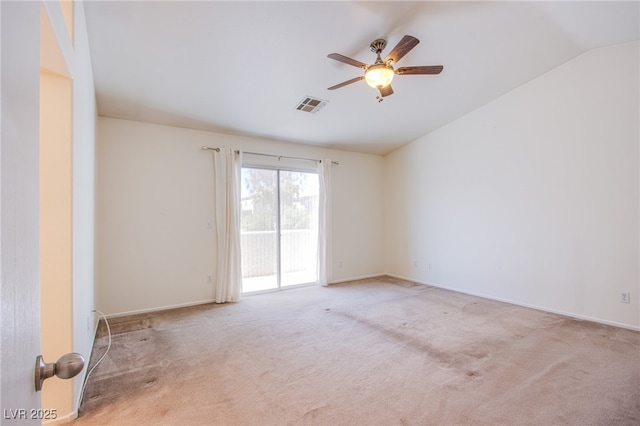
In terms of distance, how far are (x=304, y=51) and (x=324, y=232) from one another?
10.1 feet

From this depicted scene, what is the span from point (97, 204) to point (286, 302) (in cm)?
272

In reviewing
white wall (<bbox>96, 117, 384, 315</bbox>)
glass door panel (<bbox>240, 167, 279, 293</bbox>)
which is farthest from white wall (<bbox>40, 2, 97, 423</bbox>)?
glass door panel (<bbox>240, 167, 279, 293</bbox>)

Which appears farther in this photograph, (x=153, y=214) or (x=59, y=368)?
(x=153, y=214)

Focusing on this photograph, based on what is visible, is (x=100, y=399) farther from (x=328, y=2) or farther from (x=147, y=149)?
(x=328, y=2)

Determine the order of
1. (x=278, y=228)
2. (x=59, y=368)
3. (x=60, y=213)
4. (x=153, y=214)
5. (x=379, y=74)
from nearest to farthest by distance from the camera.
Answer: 1. (x=59, y=368)
2. (x=60, y=213)
3. (x=379, y=74)
4. (x=153, y=214)
5. (x=278, y=228)

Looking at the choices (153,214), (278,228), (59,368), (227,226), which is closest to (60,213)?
(59,368)

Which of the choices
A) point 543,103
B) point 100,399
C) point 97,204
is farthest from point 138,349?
point 543,103

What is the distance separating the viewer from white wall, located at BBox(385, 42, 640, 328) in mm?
3234

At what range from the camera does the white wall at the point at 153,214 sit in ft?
12.0

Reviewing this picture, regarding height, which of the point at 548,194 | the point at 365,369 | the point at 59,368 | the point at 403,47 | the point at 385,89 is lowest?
the point at 365,369

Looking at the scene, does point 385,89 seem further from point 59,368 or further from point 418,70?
point 59,368

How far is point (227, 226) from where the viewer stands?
170 inches

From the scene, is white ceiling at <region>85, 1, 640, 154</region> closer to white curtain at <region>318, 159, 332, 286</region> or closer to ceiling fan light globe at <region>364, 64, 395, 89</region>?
ceiling fan light globe at <region>364, 64, 395, 89</region>

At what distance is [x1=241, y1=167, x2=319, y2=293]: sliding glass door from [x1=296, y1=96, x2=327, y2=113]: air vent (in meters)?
1.35
